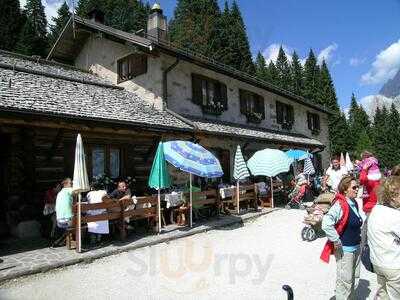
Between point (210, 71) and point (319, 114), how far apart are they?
14.2 m

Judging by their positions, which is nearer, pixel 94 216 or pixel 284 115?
pixel 94 216

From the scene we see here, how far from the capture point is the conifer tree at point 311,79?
58.6 m

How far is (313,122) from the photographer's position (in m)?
28.6

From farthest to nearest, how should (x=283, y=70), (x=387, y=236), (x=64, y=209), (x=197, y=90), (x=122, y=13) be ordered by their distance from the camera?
(x=283, y=70), (x=122, y=13), (x=197, y=90), (x=64, y=209), (x=387, y=236)

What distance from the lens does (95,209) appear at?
912 centimetres

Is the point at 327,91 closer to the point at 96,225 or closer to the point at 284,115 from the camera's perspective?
the point at 284,115

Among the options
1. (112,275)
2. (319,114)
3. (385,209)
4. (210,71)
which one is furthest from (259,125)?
(385,209)

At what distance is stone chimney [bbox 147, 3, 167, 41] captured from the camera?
1920cm

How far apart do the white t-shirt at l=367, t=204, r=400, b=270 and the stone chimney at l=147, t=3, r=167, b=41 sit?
16.4m

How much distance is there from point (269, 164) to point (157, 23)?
9069 mm

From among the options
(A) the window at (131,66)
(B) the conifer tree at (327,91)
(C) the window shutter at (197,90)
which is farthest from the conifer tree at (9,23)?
(B) the conifer tree at (327,91)

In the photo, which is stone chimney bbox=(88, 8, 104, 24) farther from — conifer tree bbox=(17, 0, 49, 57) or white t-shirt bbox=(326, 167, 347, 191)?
white t-shirt bbox=(326, 167, 347, 191)

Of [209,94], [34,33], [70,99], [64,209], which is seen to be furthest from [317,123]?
[64,209]

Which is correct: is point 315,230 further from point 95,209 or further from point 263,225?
point 95,209
